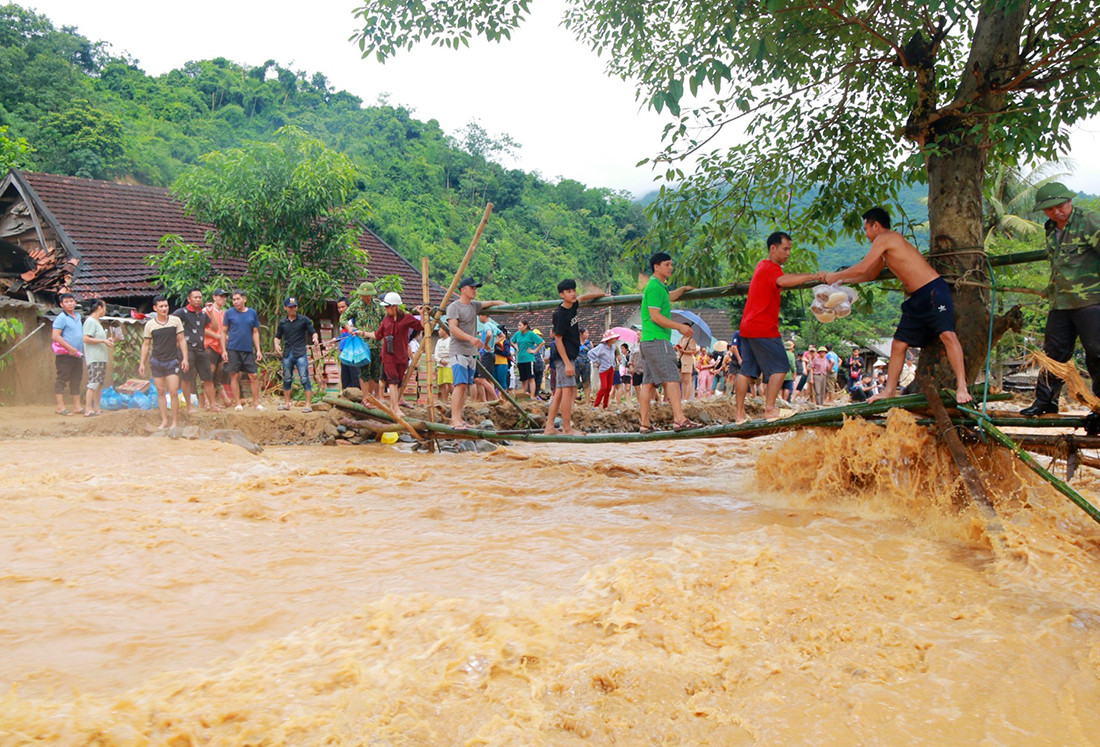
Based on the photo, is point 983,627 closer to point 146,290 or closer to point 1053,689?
point 1053,689

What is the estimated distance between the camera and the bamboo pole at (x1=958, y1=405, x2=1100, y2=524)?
A: 3.65m

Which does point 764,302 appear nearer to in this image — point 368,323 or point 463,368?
point 463,368

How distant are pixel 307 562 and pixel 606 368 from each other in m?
9.23

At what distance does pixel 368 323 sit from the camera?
44.3ft

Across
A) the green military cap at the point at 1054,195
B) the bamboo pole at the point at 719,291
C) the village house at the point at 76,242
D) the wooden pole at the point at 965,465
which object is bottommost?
the wooden pole at the point at 965,465

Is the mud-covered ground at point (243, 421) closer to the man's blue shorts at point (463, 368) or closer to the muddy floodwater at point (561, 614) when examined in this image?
the man's blue shorts at point (463, 368)

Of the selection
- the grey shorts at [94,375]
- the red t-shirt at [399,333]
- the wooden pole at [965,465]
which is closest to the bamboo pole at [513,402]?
the red t-shirt at [399,333]

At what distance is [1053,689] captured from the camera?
115 inches

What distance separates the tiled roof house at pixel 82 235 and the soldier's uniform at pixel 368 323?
435 cm

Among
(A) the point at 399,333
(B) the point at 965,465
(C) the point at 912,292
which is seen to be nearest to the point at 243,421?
(A) the point at 399,333

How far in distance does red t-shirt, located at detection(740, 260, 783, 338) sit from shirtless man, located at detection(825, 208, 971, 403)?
497mm

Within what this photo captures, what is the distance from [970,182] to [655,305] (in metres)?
2.35

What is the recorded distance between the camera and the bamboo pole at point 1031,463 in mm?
3646

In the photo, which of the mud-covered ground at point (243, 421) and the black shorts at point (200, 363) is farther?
the black shorts at point (200, 363)
